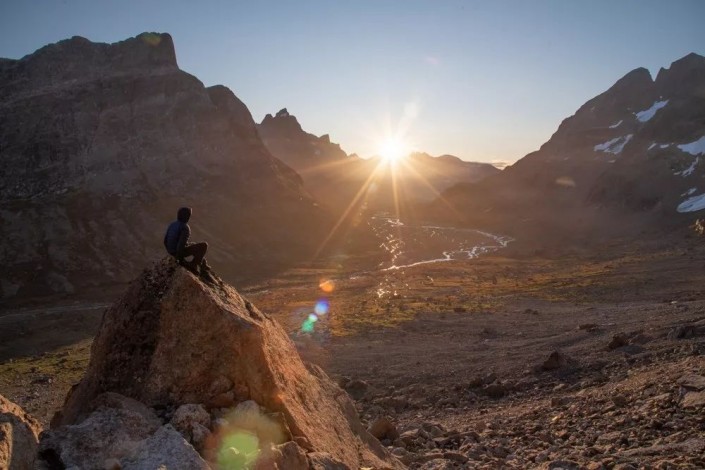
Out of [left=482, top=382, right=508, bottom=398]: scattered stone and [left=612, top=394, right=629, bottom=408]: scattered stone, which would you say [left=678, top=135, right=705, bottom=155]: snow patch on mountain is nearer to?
[left=482, top=382, right=508, bottom=398]: scattered stone

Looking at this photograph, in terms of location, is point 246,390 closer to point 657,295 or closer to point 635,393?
point 635,393

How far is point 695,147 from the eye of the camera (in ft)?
514

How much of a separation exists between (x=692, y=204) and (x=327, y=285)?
99901mm

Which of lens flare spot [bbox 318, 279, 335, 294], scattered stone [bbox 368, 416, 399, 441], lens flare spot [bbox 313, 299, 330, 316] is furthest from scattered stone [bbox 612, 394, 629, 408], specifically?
lens flare spot [bbox 318, 279, 335, 294]

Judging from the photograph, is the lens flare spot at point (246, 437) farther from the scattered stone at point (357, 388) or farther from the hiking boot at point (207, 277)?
the scattered stone at point (357, 388)

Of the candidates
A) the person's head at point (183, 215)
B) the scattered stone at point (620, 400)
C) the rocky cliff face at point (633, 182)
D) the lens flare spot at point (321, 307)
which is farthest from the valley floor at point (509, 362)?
the rocky cliff face at point (633, 182)

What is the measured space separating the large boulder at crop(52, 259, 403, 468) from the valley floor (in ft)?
17.0

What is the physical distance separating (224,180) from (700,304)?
116014 millimetres

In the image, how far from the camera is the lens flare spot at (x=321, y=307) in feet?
191

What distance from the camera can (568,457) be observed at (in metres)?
13.2

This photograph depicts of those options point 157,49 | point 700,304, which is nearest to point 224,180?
point 157,49

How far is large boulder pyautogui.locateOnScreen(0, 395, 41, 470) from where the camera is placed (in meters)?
7.01

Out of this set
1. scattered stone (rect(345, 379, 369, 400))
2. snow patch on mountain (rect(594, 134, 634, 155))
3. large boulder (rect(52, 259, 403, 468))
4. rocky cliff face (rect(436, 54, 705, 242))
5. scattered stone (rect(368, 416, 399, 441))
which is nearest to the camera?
large boulder (rect(52, 259, 403, 468))

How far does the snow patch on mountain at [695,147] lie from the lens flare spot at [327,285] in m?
121
